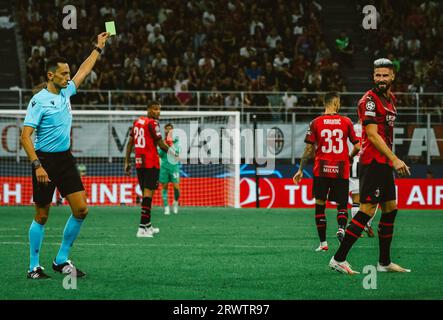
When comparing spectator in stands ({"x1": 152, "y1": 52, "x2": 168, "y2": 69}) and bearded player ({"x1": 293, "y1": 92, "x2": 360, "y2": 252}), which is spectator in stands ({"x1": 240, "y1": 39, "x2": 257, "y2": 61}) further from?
bearded player ({"x1": 293, "y1": 92, "x2": 360, "y2": 252})

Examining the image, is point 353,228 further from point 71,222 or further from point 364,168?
point 71,222

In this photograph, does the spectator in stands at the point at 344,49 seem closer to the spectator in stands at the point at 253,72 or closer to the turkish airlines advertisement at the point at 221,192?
the spectator in stands at the point at 253,72

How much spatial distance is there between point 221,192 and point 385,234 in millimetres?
16222

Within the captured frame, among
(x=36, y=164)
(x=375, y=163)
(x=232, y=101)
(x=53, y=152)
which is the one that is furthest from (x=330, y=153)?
(x=232, y=101)

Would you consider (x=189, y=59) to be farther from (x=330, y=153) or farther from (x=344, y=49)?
(x=330, y=153)

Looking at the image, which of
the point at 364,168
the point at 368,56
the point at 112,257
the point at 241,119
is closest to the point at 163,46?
the point at 241,119

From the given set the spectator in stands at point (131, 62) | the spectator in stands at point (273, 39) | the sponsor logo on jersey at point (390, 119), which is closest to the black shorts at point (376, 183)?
the sponsor logo on jersey at point (390, 119)

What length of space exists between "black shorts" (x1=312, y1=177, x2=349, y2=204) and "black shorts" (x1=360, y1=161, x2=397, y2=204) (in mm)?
3174

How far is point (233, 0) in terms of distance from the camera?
3125cm

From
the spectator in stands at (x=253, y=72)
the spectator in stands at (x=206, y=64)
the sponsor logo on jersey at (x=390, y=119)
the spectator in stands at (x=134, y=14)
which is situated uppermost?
the spectator in stands at (x=134, y=14)

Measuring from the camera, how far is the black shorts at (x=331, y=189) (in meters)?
12.9

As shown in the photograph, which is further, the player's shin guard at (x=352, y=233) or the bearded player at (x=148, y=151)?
the bearded player at (x=148, y=151)

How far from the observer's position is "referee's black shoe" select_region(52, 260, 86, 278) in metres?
9.48

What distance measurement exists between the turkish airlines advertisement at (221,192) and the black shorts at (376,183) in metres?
15.5
